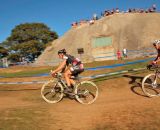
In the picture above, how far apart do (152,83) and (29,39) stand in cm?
5852

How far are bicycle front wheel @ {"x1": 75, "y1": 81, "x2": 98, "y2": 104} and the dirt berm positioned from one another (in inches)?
1287

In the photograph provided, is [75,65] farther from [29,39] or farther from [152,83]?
[29,39]

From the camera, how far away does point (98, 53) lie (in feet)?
156

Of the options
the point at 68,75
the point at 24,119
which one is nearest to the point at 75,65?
the point at 68,75

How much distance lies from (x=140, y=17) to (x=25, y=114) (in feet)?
137

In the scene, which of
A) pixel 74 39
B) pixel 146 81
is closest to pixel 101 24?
pixel 74 39

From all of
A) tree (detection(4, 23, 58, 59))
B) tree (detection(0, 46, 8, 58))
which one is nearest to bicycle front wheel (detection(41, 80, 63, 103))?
tree (detection(4, 23, 58, 59))

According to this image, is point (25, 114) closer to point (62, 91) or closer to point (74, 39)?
point (62, 91)

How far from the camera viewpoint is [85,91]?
12.6m

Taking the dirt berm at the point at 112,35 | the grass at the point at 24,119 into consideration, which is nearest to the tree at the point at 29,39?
the dirt berm at the point at 112,35

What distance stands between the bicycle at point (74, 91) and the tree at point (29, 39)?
170ft

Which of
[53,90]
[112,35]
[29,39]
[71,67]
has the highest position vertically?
[29,39]

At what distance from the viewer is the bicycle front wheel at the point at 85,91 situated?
12.6 metres

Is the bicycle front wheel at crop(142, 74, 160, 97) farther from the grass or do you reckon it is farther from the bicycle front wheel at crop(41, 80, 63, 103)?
the grass
